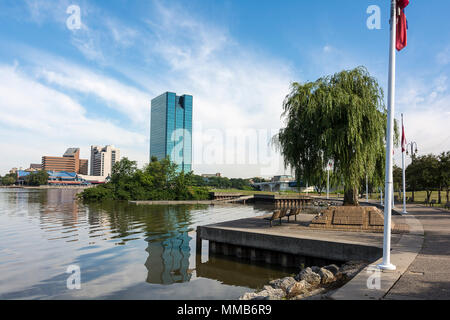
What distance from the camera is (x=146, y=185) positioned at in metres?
70.9

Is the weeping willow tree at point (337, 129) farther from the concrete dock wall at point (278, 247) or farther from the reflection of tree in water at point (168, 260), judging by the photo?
the reflection of tree in water at point (168, 260)

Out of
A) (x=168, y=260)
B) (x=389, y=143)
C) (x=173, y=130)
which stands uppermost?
(x=173, y=130)

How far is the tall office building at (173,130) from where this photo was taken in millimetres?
185625

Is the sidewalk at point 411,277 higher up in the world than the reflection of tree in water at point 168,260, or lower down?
higher up

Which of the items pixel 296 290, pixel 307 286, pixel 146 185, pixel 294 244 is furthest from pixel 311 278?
pixel 146 185

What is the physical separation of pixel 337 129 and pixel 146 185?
61223mm

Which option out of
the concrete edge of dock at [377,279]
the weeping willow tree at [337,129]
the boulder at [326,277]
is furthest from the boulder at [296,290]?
the weeping willow tree at [337,129]

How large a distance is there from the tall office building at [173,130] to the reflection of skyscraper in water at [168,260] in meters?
168

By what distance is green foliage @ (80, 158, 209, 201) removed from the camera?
213ft

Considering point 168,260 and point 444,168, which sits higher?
point 444,168

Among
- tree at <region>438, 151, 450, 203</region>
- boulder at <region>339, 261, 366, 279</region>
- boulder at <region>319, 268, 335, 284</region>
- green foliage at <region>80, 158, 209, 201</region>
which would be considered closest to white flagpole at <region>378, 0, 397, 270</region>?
boulder at <region>339, 261, 366, 279</region>

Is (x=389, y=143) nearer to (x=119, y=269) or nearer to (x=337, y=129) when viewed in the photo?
(x=337, y=129)

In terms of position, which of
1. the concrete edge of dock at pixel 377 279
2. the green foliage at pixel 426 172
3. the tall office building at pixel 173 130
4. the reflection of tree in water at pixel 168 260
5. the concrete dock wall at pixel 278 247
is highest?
the tall office building at pixel 173 130
